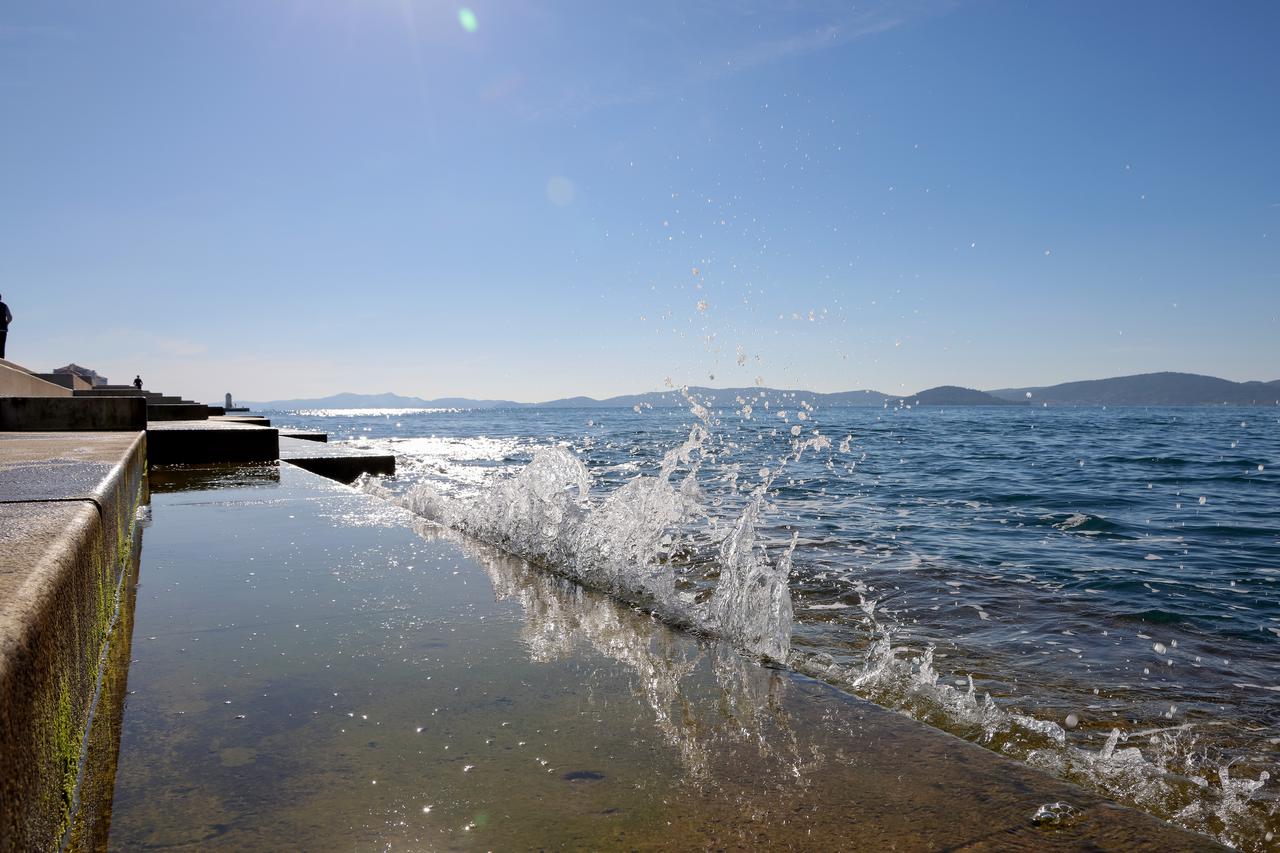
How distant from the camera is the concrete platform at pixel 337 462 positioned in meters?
8.55

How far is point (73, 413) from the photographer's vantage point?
7262 millimetres

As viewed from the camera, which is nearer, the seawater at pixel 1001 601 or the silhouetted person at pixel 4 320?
the seawater at pixel 1001 601

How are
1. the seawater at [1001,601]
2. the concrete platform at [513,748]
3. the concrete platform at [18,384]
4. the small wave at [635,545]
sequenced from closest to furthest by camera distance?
the concrete platform at [513,748]
the seawater at [1001,601]
the small wave at [635,545]
the concrete platform at [18,384]

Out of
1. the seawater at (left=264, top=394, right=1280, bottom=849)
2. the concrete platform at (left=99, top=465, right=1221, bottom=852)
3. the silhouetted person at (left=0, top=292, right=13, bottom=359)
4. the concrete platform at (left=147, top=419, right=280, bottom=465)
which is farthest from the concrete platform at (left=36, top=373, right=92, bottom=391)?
the concrete platform at (left=99, top=465, right=1221, bottom=852)

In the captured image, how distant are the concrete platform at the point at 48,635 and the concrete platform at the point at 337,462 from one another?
19.2 feet

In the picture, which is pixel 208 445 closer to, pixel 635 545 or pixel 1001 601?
pixel 635 545

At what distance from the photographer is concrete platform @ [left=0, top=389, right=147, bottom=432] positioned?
Result: 704 centimetres

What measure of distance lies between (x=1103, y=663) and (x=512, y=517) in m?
3.55

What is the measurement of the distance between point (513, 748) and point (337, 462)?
25.5ft

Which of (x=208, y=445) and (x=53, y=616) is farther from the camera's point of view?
(x=208, y=445)

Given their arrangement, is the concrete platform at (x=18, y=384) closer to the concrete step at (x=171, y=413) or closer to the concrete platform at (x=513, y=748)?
the concrete step at (x=171, y=413)

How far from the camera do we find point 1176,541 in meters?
7.95

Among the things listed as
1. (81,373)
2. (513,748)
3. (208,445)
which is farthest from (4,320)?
(81,373)

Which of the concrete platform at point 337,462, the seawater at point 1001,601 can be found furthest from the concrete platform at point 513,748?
the concrete platform at point 337,462
